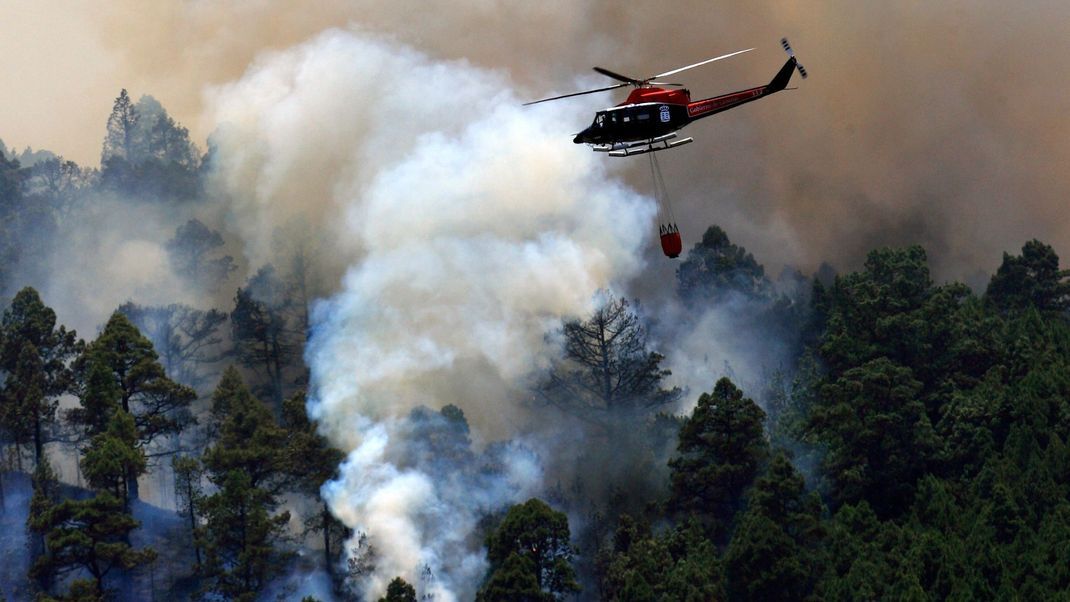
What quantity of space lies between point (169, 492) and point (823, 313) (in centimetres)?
4992

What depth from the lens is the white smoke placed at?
4193 inches

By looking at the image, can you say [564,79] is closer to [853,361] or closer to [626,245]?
[626,245]

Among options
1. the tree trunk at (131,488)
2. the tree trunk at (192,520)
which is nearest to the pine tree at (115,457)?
the tree trunk at (131,488)

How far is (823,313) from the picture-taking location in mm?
144875

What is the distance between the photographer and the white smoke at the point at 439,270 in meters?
106

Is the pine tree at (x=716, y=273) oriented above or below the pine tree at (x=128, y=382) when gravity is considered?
above

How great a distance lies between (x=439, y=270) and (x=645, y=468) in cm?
1866

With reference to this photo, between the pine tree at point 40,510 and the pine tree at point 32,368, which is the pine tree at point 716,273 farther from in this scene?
the pine tree at point 40,510

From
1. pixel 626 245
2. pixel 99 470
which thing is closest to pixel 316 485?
pixel 99 470

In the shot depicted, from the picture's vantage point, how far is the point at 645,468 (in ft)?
386

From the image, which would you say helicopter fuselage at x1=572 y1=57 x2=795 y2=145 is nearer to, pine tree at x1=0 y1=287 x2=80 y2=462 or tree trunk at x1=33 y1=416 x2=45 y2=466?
tree trunk at x1=33 y1=416 x2=45 y2=466

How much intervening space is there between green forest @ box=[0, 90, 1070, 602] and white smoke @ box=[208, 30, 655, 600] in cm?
177

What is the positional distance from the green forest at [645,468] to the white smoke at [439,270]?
1.77 metres

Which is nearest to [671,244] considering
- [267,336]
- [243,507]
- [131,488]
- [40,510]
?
[243,507]
